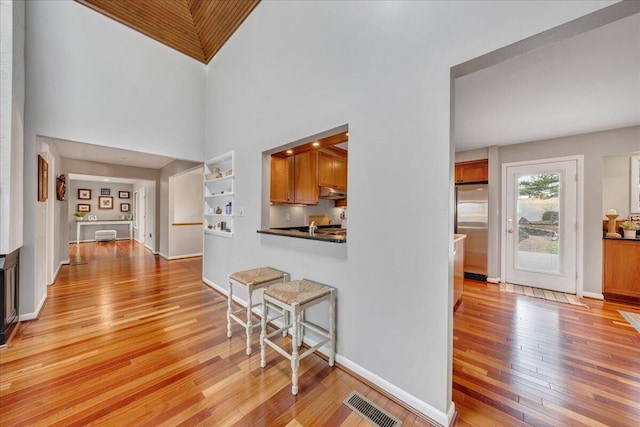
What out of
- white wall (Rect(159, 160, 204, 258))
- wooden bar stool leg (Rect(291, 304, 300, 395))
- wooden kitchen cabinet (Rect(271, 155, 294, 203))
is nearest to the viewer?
wooden bar stool leg (Rect(291, 304, 300, 395))

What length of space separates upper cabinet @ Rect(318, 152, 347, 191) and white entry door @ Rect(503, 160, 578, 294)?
283 cm

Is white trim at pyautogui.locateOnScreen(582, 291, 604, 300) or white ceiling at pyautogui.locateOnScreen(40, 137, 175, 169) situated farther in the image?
white trim at pyautogui.locateOnScreen(582, 291, 604, 300)

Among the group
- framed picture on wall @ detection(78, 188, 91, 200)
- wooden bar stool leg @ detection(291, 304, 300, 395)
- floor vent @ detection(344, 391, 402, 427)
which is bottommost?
floor vent @ detection(344, 391, 402, 427)

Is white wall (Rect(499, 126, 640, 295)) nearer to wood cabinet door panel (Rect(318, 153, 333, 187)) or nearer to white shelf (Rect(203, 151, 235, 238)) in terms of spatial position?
wood cabinet door panel (Rect(318, 153, 333, 187))

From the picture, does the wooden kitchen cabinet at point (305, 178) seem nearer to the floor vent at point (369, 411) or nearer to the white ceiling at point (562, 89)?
the white ceiling at point (562, 89)

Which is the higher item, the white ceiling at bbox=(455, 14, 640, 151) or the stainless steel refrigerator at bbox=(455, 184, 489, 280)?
the white ceiling at bbox=(455, 14, 640, 151)

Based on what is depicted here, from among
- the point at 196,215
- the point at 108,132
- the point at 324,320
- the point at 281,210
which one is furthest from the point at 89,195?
the point at 324,320

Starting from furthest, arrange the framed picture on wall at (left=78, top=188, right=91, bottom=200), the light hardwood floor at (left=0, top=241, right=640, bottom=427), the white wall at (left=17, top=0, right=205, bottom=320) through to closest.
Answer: the framed picture on wall at (left=78, top=188, right=91, bottom=200) → the white wall at (left=17, top=0, right=205, bottom=320) → the light hardwood floor at (left=0, top=241, right=640, bottom=427)

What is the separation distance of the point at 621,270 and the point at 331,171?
169 inches

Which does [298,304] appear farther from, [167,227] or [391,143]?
[167,227]

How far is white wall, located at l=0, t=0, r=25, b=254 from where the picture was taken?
2068 mm

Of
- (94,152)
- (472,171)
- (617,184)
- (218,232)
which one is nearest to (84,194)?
(94,152)

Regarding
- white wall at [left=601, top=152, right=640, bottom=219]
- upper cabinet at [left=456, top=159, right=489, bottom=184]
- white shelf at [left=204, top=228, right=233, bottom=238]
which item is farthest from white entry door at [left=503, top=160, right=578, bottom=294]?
white shelf at [left=204, top=228, right=233, bottom=238]

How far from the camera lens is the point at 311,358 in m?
2.05
